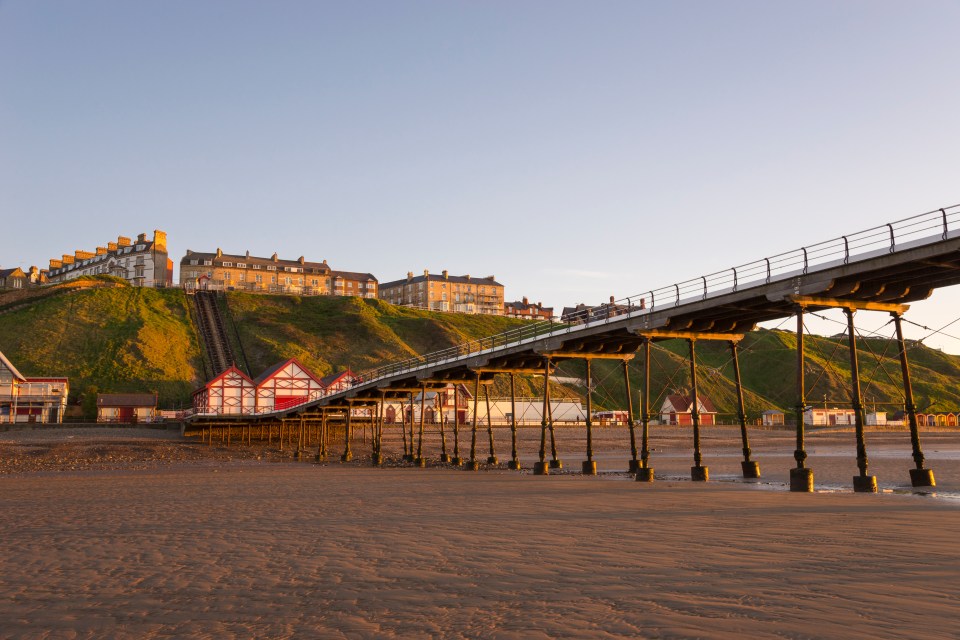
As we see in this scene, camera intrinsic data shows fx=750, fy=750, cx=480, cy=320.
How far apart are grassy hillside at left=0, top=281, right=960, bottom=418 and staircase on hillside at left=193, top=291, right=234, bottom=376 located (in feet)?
5.12

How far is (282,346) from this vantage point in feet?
399

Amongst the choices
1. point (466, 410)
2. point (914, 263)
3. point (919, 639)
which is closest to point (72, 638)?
point (919, 639)

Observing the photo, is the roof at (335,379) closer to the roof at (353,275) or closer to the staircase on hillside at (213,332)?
the staircase on hillside at (213,332)

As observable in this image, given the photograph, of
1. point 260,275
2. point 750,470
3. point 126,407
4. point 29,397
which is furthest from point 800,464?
point 260,275

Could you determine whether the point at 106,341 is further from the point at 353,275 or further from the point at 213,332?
the point at 353,275

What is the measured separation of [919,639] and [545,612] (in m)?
3.43

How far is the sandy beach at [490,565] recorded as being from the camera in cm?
753

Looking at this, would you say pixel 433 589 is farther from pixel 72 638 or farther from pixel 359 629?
pixel 72 638

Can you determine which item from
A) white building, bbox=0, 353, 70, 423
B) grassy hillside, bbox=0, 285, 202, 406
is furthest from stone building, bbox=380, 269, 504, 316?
white building, bbox=0, 353, 70, 423

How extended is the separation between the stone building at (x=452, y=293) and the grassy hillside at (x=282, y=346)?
2310 cm

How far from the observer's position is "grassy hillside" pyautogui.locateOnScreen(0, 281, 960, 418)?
10200 centimetres

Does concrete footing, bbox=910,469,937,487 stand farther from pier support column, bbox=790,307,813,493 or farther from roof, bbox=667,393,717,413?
roof, bbox=667,393,717,413

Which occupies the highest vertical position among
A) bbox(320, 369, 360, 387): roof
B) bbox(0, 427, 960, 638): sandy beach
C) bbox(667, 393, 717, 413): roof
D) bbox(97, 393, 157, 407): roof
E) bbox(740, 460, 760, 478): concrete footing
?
bbox(320, 369, 360, 387): roof

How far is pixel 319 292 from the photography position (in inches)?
6491
